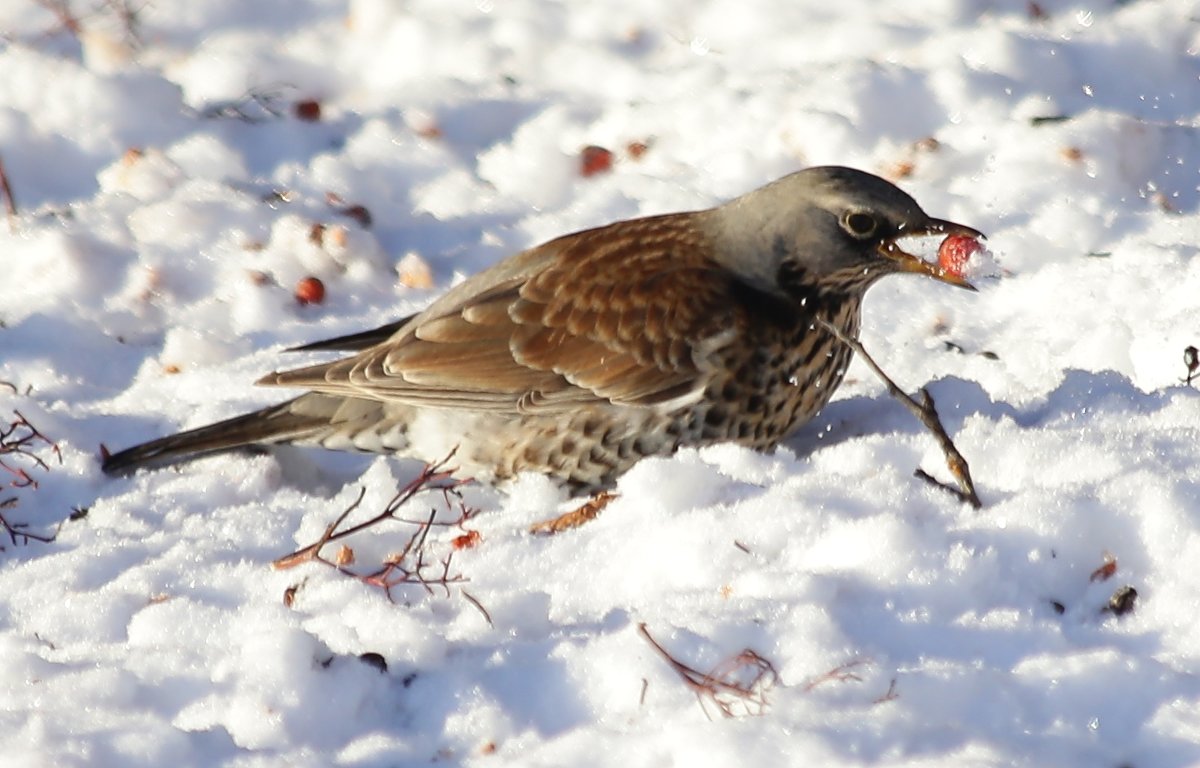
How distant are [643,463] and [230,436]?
1351mm

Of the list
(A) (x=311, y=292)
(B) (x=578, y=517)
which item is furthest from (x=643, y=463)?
(A) (x=311, y=292)

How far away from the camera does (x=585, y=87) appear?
634 centimetres

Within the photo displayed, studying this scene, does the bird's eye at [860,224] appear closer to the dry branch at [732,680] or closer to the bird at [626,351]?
the bird at [626,351]

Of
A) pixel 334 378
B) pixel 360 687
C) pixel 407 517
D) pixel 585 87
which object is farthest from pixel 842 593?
pixel 585 87

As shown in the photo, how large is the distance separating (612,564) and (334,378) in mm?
1322

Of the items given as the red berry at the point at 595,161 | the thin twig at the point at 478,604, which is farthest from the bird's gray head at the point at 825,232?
the red berry at the point at 595,161

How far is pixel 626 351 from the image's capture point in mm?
4293

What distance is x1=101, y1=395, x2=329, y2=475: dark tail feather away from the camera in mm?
4438

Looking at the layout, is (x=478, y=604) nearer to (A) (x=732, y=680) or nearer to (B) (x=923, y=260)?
(A) (x=732, y=680)

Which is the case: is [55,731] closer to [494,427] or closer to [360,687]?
[360,687]

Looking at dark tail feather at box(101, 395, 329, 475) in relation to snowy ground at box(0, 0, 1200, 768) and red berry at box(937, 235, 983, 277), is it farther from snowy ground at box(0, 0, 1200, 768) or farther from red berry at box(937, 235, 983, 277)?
red berry at box(937, 235, 983, 277)

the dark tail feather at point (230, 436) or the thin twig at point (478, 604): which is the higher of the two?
the thin twig at point (478, 604)

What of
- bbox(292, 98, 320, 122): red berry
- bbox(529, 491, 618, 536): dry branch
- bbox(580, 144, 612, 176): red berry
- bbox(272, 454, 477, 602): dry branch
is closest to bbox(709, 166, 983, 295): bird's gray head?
bbox(529, 491, 618, 536): dry branch

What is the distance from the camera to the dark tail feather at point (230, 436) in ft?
14.6
